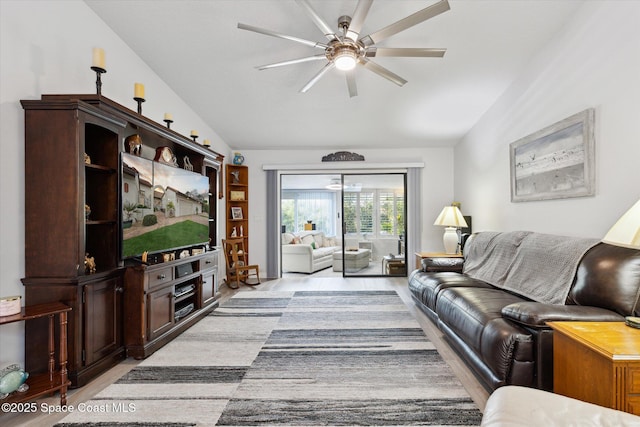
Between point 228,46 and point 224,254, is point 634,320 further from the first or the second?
point 224,254

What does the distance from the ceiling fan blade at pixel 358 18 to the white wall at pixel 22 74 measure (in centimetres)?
215

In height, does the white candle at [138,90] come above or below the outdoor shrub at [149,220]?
above

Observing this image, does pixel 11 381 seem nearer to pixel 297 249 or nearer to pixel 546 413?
pixel 546 413

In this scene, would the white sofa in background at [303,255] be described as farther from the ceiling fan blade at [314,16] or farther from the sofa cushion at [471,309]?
the ceiling fan blade at [314,16]

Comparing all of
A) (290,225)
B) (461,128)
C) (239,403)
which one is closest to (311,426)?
(239,403)

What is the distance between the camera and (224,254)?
540 cm

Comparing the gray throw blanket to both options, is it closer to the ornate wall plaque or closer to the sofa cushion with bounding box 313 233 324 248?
the ornate wall plaque

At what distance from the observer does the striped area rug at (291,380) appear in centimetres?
182

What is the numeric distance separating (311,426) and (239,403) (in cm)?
51

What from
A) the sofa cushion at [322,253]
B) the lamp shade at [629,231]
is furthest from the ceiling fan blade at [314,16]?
the sofa cushion at [322,253]

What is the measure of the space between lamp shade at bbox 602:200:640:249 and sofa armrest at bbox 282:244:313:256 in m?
5.53

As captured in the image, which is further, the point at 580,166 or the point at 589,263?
the point at 580,166

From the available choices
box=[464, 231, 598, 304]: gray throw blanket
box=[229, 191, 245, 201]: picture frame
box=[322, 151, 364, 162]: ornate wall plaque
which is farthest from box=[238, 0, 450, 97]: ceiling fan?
box=[229, 191, 245, 201]: picture frame

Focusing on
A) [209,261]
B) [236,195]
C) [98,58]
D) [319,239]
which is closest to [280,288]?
[209,261]
